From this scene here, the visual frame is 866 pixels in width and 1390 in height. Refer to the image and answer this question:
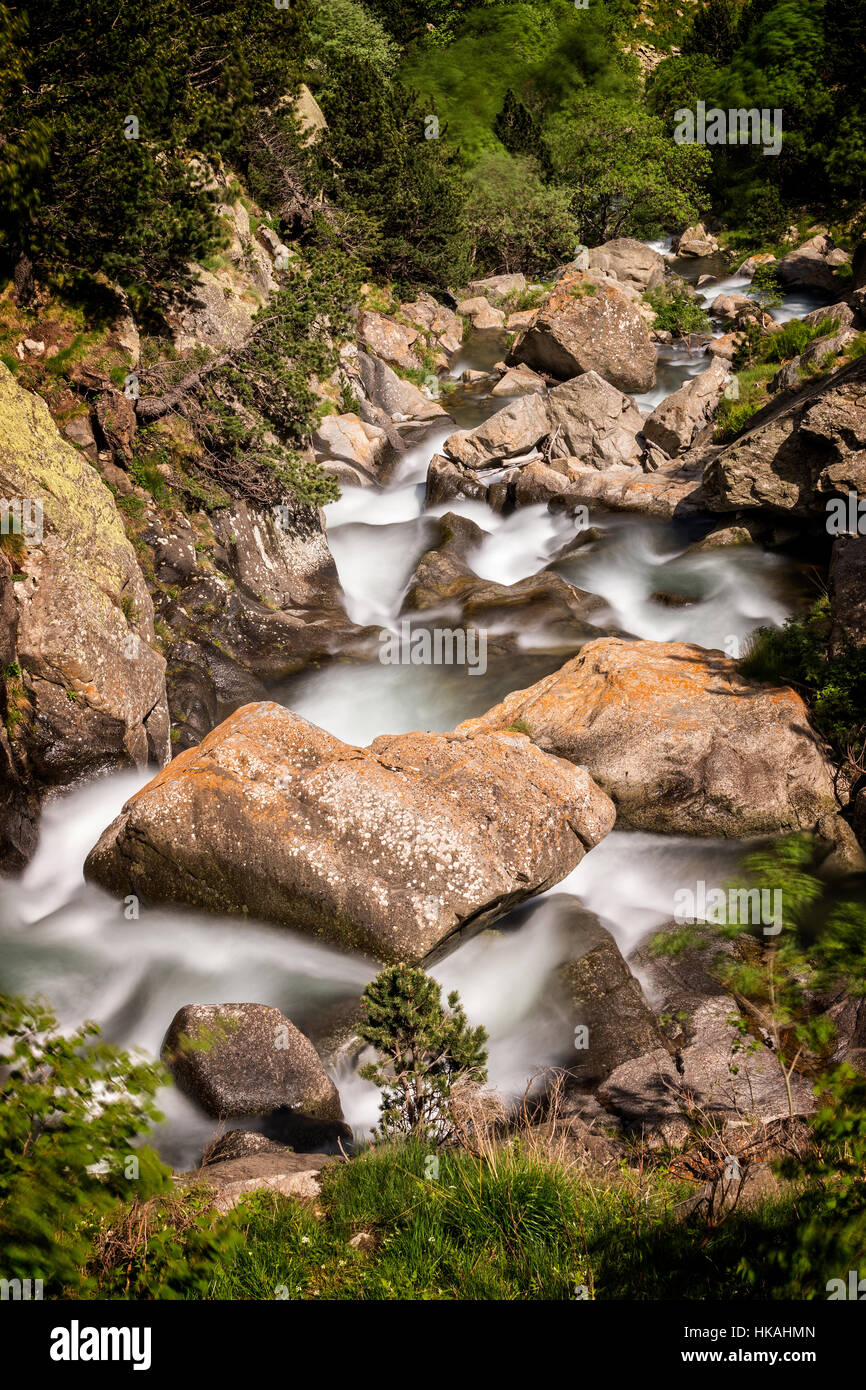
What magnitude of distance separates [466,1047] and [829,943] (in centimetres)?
392

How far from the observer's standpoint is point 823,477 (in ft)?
41.8

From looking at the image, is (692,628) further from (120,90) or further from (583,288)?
(583,288)

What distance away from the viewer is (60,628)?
33.6 feet

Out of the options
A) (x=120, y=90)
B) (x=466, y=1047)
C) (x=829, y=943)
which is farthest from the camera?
(x=120, y=90)

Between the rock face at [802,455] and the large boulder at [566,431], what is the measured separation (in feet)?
14.6

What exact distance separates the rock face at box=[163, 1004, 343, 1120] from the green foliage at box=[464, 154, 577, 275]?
116 ft

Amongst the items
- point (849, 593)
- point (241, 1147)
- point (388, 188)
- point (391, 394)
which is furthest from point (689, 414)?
point (241, 1147)

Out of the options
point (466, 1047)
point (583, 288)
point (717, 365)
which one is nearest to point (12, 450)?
point (466, 1047)

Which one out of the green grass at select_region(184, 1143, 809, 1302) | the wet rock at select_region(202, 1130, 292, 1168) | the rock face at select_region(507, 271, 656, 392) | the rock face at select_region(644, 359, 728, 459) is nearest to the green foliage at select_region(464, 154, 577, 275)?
the rock face at select_region(507, 271, 656, 392)

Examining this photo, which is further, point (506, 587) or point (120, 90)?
point (506, 587)

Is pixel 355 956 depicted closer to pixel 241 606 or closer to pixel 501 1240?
pixel 501 1240

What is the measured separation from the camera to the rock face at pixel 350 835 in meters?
8.00

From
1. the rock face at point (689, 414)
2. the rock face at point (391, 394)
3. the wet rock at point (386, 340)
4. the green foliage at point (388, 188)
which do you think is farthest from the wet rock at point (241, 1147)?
the green foliage at point (388, 188)

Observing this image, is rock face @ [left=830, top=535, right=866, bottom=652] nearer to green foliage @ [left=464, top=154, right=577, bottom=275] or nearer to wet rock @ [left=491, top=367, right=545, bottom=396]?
wet rock @ [left=491, top=367, right=545, bottom=396]
